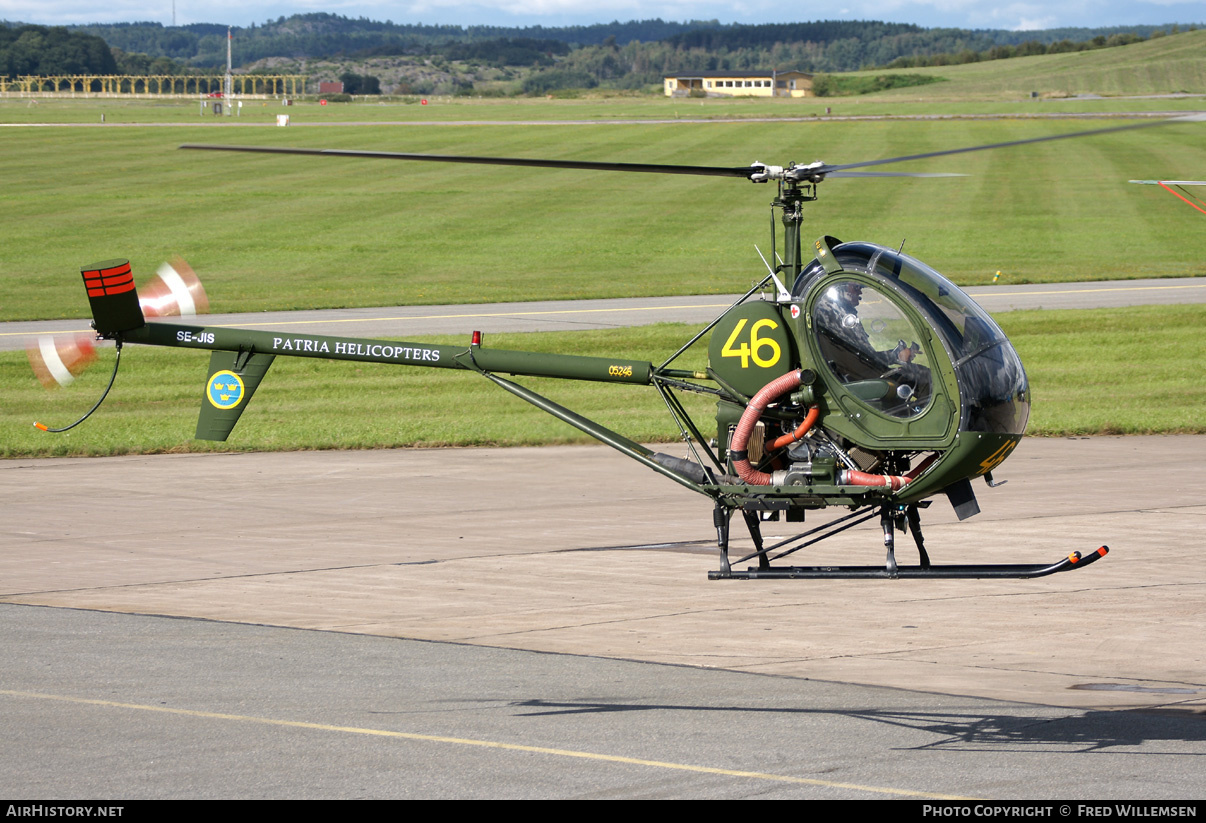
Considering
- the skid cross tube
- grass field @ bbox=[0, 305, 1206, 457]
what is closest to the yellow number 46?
the skid cross tube

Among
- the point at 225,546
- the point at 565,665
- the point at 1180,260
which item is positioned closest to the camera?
the point at 565,665

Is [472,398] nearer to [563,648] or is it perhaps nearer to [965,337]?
[563,648]

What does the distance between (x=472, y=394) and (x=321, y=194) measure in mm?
33368

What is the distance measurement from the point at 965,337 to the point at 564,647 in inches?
180

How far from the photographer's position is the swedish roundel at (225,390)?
12.8 metres

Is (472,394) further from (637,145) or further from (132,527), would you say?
(637,145)

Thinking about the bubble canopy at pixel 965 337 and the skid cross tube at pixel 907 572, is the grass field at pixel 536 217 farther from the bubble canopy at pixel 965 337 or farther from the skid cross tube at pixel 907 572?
the skid cross tube at pixel 907 572

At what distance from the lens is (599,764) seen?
885cm

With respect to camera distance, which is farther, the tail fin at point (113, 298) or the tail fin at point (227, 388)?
the tail fin at point (227, 388)

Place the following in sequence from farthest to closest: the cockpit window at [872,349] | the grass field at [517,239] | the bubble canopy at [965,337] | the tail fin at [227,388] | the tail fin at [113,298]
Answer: the grass field at [517,239]
the tail fin at [227,388]
the tail fin at [113,298]
the cockpit window at [872,349]
the bubble canopy at [965,337]

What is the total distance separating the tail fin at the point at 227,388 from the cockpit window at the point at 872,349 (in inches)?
215

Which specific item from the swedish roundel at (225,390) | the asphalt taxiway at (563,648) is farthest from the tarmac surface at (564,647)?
the swedish roundel at (225,390)
